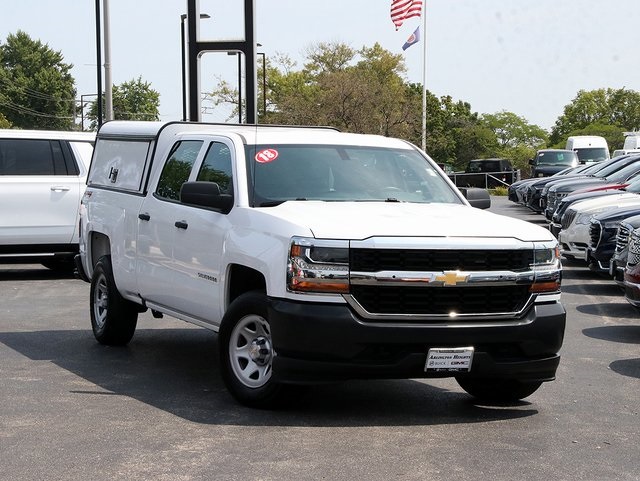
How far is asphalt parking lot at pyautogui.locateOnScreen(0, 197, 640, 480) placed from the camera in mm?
6320

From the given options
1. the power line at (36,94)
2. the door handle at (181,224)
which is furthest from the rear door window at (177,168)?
the power line at (36,94)

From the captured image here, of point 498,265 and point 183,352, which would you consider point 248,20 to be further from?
point 498,265

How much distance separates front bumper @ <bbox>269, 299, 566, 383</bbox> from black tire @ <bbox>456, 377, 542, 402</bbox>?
1.86ft

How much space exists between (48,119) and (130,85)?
66.4 ft

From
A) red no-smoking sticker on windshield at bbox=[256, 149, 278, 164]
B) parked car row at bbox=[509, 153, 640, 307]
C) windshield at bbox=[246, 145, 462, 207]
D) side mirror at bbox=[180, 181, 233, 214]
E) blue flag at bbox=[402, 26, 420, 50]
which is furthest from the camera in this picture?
blue flag at bbox=[402, 26, 420, 50]

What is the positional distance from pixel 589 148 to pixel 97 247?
39.5m

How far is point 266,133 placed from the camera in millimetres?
9125

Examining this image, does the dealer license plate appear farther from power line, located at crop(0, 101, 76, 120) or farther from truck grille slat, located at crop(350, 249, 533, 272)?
power line, located at crop(0, 101, 76, 120)

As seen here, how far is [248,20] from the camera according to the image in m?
24.0

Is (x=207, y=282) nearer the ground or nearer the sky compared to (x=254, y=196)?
nearer the ground

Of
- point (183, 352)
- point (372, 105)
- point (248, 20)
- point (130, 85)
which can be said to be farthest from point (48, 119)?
point (183, 352)

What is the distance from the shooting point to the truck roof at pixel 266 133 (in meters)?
9.04

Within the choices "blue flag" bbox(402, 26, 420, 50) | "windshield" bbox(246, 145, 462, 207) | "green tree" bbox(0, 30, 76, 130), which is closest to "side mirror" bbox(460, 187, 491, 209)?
Result: "windshield" bbox(246, 145, 462, 207)

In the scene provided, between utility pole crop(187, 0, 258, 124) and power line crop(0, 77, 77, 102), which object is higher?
power line crop(0, 77, 77, 102)
